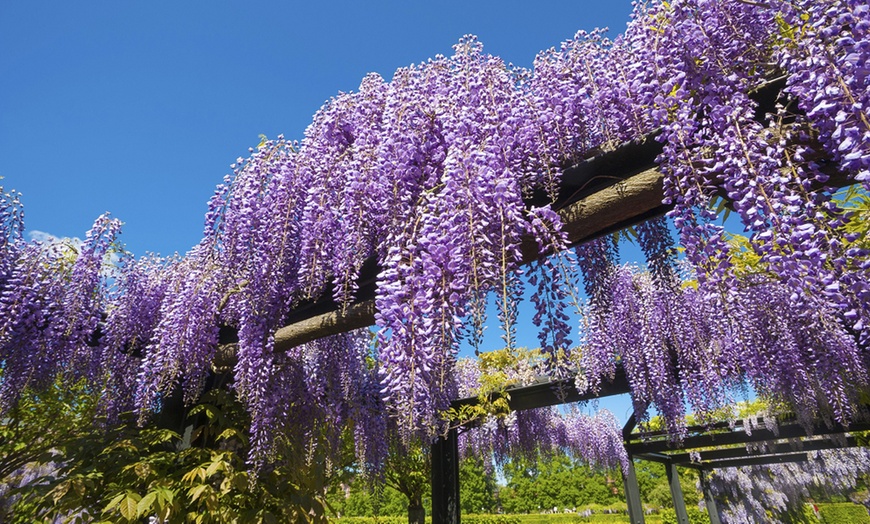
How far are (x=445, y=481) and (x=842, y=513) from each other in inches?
671

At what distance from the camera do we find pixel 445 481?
7539mm

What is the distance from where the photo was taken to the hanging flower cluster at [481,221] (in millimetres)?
1754

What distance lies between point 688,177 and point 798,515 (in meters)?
17.1

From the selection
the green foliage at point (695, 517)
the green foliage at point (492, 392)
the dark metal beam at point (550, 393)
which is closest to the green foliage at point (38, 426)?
the green foliage at point (492, 392)

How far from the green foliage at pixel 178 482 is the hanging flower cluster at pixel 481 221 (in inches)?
16.6

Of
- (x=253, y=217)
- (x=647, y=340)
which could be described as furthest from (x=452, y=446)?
(x=253, y=217)

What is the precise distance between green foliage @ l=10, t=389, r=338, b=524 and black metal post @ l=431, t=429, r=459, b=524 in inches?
141

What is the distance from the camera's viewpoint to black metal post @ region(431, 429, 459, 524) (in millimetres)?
7340

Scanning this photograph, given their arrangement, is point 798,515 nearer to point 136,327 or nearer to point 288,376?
point 288,376

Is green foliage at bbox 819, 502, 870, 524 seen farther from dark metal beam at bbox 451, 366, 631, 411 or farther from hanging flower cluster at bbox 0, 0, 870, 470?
hanging flower cluster at bbox 0, 0, 870, 470

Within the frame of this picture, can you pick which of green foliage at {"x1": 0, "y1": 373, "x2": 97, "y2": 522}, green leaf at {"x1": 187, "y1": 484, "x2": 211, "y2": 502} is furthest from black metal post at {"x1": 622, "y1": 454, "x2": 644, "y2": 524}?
green foliage at {"x1": 0, "y1": 373, "x2": 97, "y2": 522}

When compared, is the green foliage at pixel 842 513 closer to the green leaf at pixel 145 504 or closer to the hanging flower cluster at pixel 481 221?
the hanging flower cluster at pixel 481 221

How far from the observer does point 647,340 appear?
18.5 feet

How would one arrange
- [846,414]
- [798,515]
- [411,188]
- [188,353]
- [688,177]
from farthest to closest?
1. [798,515]
2. [846,414]
3. [188,353]
4. [411,188]
5. [688,177]
